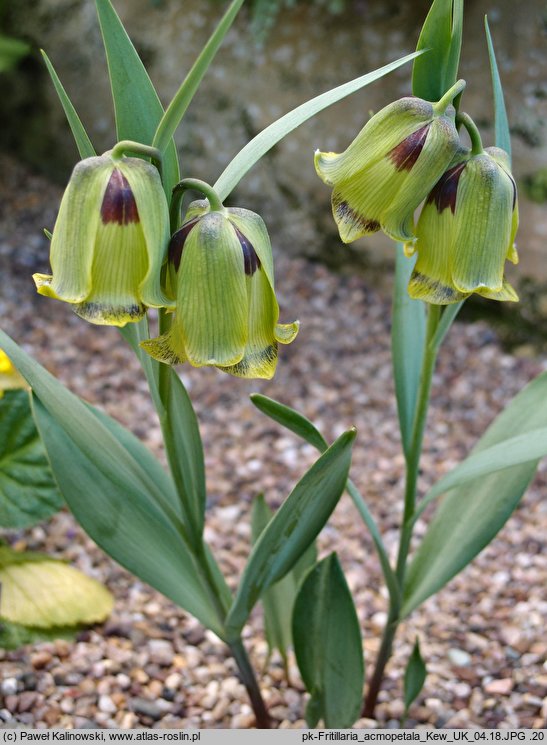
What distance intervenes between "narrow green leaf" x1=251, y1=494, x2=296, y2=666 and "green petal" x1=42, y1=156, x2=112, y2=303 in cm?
53

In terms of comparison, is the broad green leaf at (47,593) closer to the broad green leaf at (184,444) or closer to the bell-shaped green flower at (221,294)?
the broad green leaf at (184,444)

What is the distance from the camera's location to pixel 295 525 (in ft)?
3.00

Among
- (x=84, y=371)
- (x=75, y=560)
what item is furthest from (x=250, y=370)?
(x=84, y=371)

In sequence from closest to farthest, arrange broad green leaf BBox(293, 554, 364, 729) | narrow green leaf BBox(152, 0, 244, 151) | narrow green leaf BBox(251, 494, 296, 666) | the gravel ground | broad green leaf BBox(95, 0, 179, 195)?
1. narrow green leaf BBox(152, 0, 244, 151)
2. broad green leaf BBox(95, 0, 179, 195)
3. broad green leaf BBox(293, 554, 364, 729)
4. narrow green leaf BBox(251, 494, 296, 666)
5. the gravel ground

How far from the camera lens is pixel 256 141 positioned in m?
0.77

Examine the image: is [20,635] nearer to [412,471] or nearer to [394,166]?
[412,471]

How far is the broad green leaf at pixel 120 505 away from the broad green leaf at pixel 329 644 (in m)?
0.11

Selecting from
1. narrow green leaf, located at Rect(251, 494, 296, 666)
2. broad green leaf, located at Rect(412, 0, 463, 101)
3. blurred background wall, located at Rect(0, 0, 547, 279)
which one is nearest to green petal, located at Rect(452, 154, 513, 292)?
broad green leaf, located at Rect(412, 0, 463, 101)

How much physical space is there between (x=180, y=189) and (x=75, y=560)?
0.96 m

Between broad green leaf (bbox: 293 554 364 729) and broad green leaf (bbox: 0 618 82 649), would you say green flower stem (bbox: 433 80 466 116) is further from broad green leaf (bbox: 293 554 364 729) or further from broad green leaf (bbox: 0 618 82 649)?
broad green leaf (bbox: 0 618 82 649)

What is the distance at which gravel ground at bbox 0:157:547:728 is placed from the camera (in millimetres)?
1262

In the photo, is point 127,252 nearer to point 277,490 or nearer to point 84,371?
point 277,490

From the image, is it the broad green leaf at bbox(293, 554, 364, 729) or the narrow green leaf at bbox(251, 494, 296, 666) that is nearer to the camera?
the broad green leaf at bbox(293, 554, 364, 729)

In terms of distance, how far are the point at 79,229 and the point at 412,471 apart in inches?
19.6
